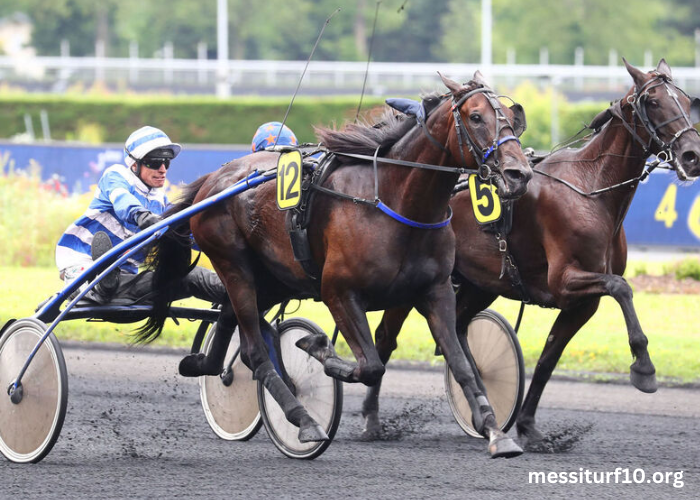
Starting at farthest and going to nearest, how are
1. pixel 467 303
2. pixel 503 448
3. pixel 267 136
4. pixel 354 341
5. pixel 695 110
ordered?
pixel 267 136, pixel 467 303, pixel 695 110, pixel 354 341, pixel 503 448

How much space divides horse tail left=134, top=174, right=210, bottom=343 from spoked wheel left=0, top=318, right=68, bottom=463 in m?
0.70

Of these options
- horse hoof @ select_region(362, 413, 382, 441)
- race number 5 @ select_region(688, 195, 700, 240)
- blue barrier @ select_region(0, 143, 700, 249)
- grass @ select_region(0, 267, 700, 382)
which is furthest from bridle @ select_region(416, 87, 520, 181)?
race number 5 @ select_region(688, 195, 700, 240)

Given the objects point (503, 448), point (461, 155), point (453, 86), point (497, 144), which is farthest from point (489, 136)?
point (503, 448)

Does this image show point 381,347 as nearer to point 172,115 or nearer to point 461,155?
point 461,155

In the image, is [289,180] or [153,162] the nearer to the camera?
[289,180]

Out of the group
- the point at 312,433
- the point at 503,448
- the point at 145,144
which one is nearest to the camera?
the point at 503,448

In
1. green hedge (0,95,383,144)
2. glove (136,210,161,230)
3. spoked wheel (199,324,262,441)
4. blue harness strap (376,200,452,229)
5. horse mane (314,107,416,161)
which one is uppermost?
green hedge (0,95,383,144)

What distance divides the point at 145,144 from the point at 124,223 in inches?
17.5

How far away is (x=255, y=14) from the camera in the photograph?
157 ft

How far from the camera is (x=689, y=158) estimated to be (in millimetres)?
5469

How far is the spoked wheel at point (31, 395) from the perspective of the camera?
17.4 feet

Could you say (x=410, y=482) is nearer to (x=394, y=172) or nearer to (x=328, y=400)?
(x=328, y=400)

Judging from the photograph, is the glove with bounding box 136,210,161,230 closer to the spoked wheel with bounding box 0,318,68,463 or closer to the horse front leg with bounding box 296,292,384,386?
the spoked wheel with bounding box 0,318,68,463

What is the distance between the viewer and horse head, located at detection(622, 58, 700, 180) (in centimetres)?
547
